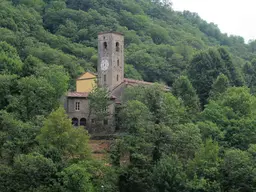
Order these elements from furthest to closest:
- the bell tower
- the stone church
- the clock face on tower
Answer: the clock face on tower
the bell tower
the stone church

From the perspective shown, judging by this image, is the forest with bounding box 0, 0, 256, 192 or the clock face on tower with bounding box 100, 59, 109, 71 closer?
the forest with bounding box 0, 0, 256, 192

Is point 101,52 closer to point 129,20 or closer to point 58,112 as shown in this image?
point 58,112

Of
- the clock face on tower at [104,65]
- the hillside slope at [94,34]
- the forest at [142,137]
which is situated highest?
the hillside slope at [94,34]

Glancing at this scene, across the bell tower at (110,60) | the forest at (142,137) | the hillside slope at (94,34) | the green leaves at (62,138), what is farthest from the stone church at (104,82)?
the hillside slope at (94,34)

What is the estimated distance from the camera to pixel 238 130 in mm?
55781

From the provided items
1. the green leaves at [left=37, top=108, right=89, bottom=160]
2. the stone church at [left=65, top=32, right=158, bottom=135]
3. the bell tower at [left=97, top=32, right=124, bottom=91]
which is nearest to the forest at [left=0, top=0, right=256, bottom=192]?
the green leaves at [left=37, top=108, right=89, bottom=160]

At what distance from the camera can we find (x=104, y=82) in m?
65.4

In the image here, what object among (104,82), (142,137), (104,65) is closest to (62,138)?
(142,137)

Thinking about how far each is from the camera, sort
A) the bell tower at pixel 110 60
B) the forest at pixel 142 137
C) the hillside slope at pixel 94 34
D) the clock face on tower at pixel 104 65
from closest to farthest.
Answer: the forest at pixel 142 137 < the bell tower at pixel 110 60 < the clock face on tower at pixel 104 65 < the hillside slope at pixel 94 34

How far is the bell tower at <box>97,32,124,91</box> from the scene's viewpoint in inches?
2562

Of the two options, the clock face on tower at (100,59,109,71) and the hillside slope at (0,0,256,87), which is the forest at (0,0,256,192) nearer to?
the clock face on tower at (100,59,109,71)

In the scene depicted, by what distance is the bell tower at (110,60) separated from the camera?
6506 cm

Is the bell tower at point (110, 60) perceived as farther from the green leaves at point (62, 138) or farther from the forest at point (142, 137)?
the green leaves at point (62, 138)

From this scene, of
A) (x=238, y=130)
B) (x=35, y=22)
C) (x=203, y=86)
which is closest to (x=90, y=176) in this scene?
(x=238, y=130)
